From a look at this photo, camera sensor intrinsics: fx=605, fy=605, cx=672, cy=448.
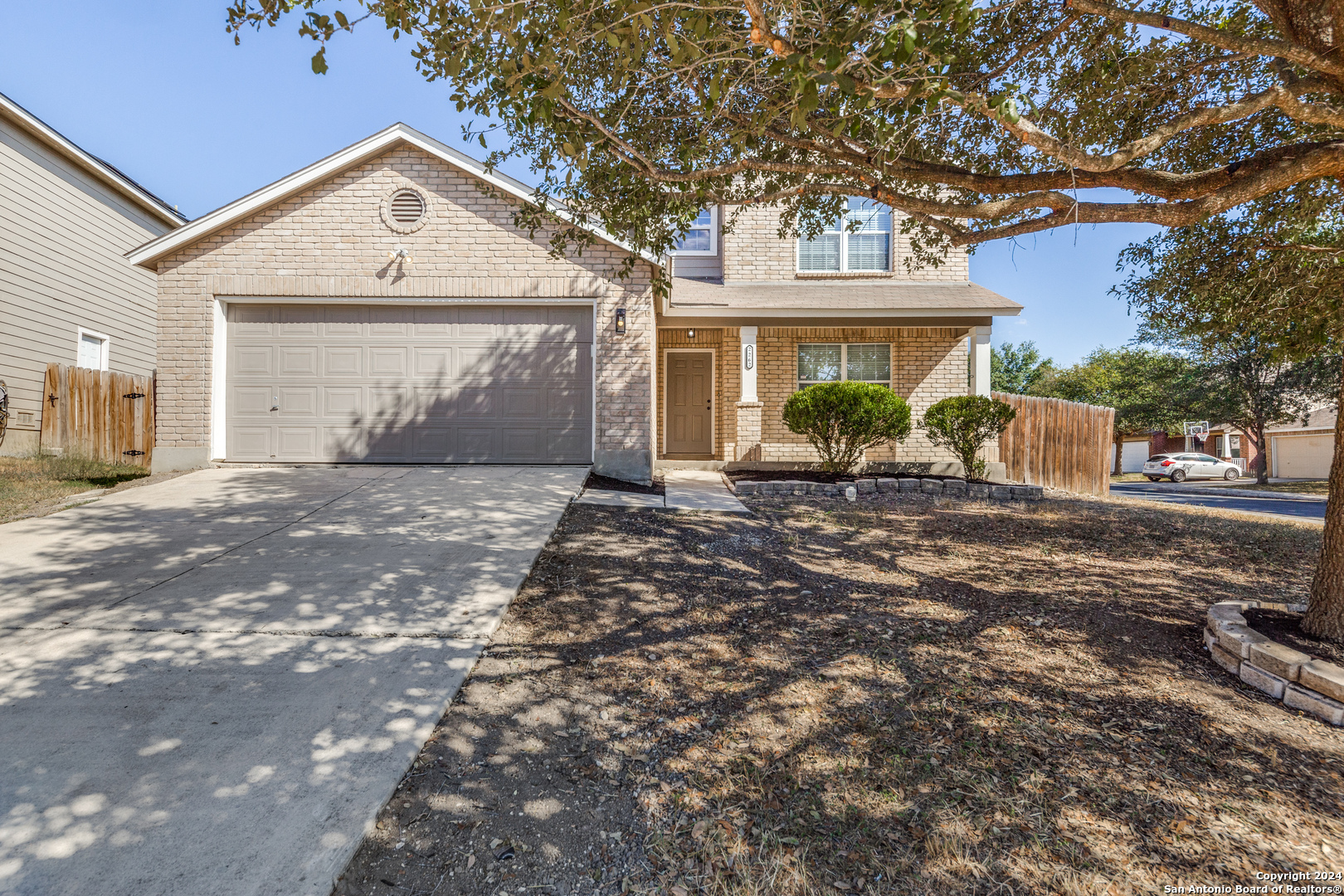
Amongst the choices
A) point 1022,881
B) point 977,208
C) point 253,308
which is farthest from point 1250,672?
point 253,308

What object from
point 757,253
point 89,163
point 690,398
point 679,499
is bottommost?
point 679,499

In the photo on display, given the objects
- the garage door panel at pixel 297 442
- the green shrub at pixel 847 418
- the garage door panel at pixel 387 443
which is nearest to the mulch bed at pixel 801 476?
the green shrub at pixel 847 418

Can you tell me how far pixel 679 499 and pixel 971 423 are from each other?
5.63 metres

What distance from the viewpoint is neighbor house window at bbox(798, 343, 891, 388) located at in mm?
12641

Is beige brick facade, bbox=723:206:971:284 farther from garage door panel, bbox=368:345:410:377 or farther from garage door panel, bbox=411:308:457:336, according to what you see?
garage door panel, bbox=368:345:410:377

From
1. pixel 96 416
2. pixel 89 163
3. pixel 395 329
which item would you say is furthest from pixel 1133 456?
pixel 89 163

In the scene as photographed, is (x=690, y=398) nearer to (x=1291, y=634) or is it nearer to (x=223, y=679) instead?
(x=1291, y=634)

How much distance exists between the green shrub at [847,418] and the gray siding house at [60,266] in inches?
468

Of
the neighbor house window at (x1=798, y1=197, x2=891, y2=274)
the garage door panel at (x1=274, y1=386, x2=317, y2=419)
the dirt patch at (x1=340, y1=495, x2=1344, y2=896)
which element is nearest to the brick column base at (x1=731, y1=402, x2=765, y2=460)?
the neighbor house window at (x1=798, y1=197, x2=891, y2=274)

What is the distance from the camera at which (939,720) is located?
9.56ft

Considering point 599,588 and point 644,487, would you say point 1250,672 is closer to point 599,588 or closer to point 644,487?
point 599,588

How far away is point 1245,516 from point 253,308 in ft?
49.6

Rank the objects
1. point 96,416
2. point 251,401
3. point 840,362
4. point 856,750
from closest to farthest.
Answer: point 856,750 < point 251,401 < point 96,416 < point 840,362

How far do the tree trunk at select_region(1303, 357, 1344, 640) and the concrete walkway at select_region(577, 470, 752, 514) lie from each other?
4798mm
